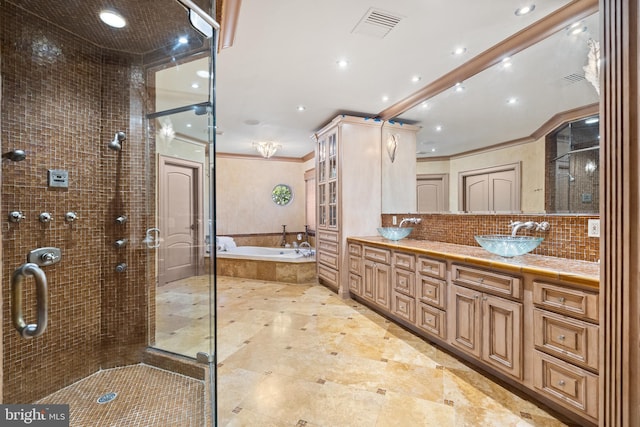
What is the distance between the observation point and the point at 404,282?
9.80 feet

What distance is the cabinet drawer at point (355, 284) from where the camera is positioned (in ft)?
12.6

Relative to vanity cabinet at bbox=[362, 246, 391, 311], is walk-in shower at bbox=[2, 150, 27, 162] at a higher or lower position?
higher

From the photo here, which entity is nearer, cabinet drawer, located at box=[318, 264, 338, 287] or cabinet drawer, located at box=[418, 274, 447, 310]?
cabinet drawer, located at box=[418, 274, 447, 310]

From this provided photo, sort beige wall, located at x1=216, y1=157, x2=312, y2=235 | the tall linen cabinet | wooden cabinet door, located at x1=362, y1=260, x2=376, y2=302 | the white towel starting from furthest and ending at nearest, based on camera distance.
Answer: beige wall, located at x1=216, y1=157, x2=312, y2=235, the white towel, the tall linen cabinet, wooden cabinet door, located at x1=362, y1=260, x2=376, y2=302

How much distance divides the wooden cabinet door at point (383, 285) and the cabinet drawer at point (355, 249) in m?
0.43

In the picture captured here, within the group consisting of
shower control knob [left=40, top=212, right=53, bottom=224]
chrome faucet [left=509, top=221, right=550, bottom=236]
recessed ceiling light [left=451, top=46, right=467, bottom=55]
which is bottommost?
chrome faucet [left=509, top=221, right=550, bottom=236]

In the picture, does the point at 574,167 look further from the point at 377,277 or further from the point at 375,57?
the point at 377,277

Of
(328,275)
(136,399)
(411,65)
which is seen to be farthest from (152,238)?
(411,65)

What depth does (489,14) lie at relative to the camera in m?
2.15

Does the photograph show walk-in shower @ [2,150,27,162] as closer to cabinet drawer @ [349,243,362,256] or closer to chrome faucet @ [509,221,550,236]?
cabinet drawer @ [349,243,362,256]

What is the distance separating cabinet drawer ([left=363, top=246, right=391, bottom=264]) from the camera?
10.7 feet

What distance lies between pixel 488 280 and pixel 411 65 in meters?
2.04

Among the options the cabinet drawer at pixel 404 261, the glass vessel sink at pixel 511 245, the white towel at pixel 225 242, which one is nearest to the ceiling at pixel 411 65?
the glass vessel sink at pixel 511 245

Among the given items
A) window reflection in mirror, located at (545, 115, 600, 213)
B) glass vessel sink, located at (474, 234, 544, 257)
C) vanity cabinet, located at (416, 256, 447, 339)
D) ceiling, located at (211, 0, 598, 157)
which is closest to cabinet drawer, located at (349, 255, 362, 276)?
vanity cabinet, located at (416, 256, 447, 339)
